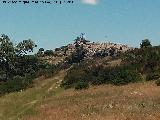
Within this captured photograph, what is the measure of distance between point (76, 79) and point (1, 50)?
1934 inches

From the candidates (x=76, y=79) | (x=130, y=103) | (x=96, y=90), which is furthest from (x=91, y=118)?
(x=76, y=79)

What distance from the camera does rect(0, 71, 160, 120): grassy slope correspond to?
1013 inches

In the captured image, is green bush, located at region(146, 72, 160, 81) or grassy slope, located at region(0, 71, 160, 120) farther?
green bush, located at region(146, 72, 160, 81)

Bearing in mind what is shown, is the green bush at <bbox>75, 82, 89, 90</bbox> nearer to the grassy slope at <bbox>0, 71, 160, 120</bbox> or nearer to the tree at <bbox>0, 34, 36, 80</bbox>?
the grassy slope at <bbox>0, 71, 160, 120</bbox>

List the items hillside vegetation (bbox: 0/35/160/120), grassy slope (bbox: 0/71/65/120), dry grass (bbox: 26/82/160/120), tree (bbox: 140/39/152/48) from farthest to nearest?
tree (bbox: 140/39/152/48), grassy slope (bbox: 0/71/65/120), hillside vegetation (bbox: 0/35/160/120), dry grass (bbox: 26/82/160/120)

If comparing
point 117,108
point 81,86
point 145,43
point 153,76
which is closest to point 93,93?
point 81,86

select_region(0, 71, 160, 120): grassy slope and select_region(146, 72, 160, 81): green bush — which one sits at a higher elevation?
select_region(146, 72, 160, 81): green bush

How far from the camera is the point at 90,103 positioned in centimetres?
3381

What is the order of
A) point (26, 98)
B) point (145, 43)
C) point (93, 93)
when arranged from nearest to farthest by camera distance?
point (93, 93) < point (26, 98) < point (145, 43)

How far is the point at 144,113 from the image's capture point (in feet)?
80.2

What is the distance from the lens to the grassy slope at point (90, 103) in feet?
84.4

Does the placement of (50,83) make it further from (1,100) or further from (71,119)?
(71,119)

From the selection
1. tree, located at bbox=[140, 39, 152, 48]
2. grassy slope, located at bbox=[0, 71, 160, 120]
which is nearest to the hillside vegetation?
grassy slope, located at bbox=[0, 71, 160, 120]

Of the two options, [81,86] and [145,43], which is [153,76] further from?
[145,43]
